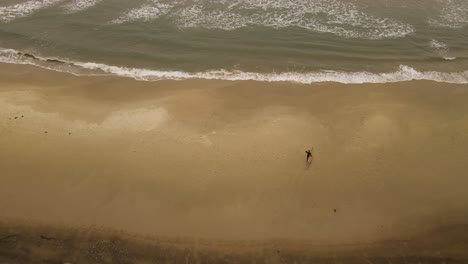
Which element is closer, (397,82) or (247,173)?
(247,173)

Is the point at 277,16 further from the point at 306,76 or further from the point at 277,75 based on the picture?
the point at 306,76

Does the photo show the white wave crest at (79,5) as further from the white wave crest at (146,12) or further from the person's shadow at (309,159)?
the person's shadow at (309,159)

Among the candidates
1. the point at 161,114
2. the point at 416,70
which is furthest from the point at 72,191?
the point at 416,70

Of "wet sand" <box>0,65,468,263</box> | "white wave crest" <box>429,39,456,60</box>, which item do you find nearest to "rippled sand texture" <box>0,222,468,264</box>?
"wet sand" <box>0,65,468,263</box>

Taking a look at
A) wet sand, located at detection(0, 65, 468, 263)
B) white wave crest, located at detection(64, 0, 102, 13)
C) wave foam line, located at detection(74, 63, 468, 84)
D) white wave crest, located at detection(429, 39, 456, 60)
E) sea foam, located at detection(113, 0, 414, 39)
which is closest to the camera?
wet sand, located at detection(0, 65, 468, 263)

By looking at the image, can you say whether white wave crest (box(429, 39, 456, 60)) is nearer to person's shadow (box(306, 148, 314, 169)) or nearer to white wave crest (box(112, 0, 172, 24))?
person's shadow (box(306, 148, 314, 169))

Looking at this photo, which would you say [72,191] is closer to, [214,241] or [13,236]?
[13,236]
